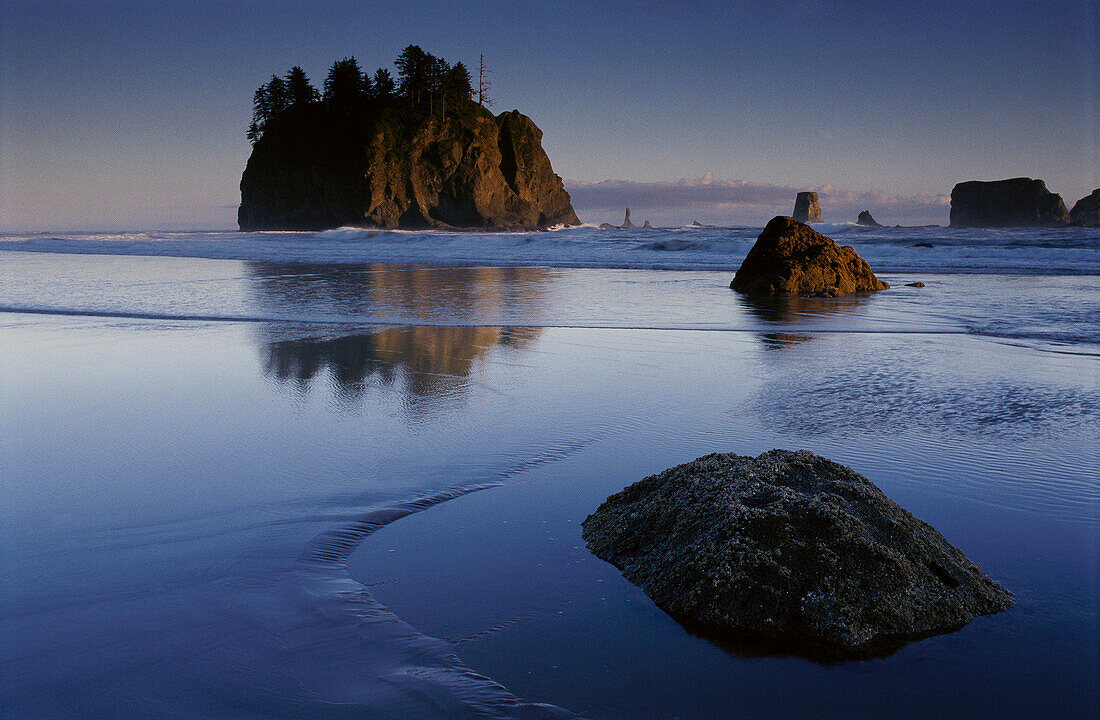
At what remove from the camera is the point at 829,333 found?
7953 mm

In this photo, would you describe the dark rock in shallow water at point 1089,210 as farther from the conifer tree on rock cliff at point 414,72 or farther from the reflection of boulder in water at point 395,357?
the reflection of boulder in water at point 395,357

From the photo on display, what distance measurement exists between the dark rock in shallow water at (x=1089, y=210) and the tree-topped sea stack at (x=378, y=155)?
49.8 m

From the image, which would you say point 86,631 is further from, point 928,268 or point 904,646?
point 928,268


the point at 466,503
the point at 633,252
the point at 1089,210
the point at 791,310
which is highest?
the point at 1089,210

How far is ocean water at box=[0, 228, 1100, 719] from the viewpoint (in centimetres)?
187

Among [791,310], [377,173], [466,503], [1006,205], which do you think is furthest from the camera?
[1006,205]

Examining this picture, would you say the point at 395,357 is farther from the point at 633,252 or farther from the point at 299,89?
the point at 299,89

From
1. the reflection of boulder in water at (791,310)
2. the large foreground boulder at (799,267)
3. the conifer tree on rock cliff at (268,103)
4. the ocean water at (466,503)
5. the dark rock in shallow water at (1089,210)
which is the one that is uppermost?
the conifer tree on rock cliff at (268,103)

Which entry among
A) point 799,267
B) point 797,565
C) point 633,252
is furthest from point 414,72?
point 797,565

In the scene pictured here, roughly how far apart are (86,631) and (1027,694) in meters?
2.43

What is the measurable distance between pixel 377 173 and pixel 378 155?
4.93 ft

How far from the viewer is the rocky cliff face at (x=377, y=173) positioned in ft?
195

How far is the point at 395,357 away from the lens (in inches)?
247

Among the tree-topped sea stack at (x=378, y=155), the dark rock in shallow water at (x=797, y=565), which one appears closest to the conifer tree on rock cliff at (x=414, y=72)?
the tree-topped sea stack at (x=378, y=155)
